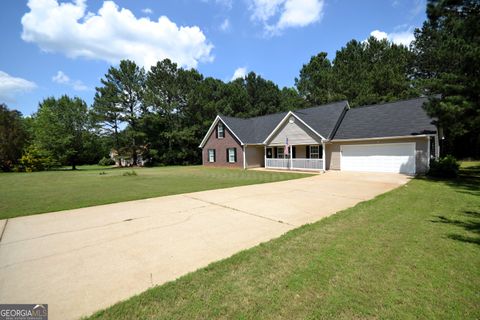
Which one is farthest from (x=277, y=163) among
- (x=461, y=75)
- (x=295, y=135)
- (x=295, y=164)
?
(x=461, y=75)

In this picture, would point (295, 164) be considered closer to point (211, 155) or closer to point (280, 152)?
point (280, 152)

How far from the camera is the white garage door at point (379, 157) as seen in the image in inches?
614

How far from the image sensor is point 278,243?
4.63m

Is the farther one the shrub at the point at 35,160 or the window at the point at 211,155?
the window at the point at 211,155

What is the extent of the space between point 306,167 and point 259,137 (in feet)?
22.7

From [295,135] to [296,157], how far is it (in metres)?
2.60

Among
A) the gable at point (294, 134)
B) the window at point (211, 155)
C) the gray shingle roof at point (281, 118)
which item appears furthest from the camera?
the window at point (211, 155)

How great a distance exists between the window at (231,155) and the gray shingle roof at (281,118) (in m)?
1.83

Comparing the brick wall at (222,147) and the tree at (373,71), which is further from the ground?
the tree at (373,71)

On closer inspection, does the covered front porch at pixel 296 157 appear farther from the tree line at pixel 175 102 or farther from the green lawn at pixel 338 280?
the tree line at pixel 175 102

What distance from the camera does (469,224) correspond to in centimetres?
546

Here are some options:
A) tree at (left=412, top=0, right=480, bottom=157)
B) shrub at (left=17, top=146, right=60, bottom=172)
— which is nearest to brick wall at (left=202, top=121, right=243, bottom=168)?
tree at (left=412, top=0, right=480, bottom=157)

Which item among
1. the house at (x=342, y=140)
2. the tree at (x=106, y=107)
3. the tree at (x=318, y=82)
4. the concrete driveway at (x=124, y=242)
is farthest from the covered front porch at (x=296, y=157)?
the tree at (x=106, y=107)

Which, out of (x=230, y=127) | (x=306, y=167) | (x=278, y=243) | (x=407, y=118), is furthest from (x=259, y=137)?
(x=278, y=243)
